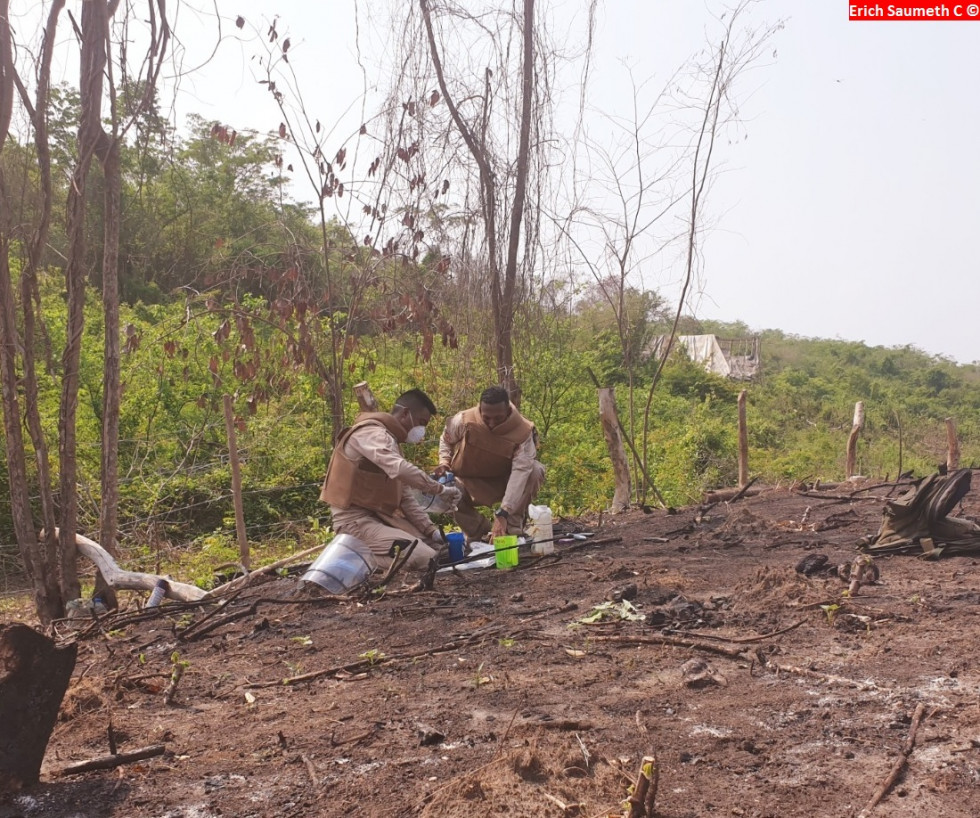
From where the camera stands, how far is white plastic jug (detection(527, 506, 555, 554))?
652 cm

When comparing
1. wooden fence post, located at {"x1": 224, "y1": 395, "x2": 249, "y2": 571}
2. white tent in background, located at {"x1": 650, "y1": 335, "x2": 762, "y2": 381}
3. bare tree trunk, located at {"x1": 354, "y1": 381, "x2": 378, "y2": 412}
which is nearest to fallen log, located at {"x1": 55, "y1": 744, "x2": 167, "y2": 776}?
wooden fence post, located at {"x1": 224, "y1": 395, "x2": 249, "y2": 571}

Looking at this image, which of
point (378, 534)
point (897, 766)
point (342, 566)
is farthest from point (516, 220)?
point (897, 766)

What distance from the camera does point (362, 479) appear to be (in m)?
6.12

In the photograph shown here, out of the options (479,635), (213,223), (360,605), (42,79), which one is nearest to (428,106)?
(42,79)

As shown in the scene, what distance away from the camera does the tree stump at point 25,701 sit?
2814 millimetres

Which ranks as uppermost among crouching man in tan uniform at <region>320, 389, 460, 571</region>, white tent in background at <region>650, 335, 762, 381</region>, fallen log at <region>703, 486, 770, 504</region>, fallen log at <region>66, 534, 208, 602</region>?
white tent in background at <region>650, 335, 762, 381</region>

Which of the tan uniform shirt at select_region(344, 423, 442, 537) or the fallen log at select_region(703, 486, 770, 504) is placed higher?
the tan uniform shirt at select_region(344, 423, 442, 537)

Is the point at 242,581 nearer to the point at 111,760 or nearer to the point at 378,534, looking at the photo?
the point at 378,534

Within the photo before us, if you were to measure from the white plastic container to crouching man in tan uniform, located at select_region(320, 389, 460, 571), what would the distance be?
4.3 inches

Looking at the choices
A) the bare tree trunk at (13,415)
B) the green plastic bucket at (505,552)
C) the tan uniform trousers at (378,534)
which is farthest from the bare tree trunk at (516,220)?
the bare tree trunk at (13,415)

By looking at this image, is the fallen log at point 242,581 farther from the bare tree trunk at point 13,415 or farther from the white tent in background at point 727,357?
the white tent in background at point 727,357

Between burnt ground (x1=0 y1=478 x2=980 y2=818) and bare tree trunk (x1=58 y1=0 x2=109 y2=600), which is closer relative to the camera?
burnt ground (x1=0 y1=478 x2=980 y2=818)

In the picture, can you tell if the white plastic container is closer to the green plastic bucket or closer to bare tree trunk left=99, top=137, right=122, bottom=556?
the green plastic bucket

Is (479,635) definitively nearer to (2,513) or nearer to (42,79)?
(42,79)
